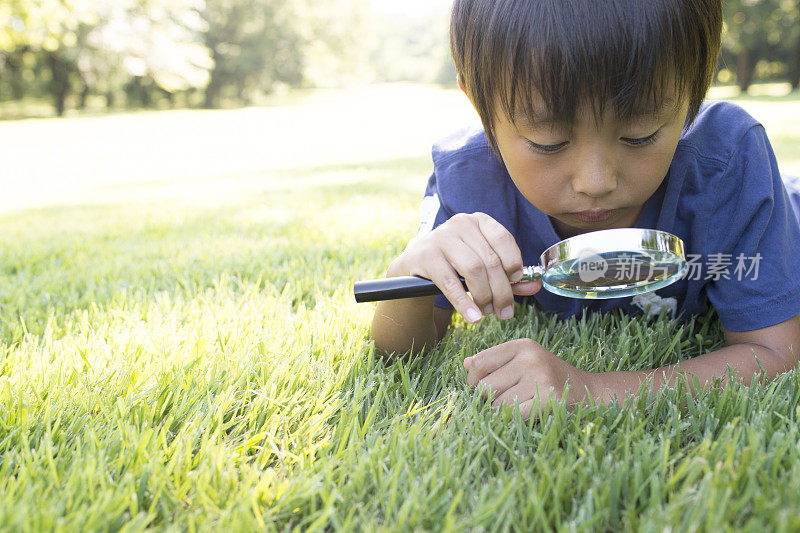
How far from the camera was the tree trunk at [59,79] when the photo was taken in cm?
3431

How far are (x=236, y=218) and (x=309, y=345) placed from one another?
259 cm

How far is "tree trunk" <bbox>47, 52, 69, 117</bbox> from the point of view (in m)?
34.3

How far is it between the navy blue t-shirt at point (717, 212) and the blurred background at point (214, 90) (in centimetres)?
30

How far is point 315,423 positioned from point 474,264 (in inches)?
20.4

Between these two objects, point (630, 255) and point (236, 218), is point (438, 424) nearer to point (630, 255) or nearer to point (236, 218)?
point (630, 255)

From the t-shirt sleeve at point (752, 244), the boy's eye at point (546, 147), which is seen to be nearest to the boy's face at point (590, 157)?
the boy's eye at point (546, 147)

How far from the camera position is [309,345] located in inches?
68.5

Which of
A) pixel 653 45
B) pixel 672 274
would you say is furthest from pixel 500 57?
pixel 672 274

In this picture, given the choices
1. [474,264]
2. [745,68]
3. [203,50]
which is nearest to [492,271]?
[474,264]

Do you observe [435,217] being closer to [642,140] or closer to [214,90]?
[642,140]

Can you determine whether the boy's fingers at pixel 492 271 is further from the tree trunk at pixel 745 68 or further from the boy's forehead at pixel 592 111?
the tree trunk at pixel 745 68

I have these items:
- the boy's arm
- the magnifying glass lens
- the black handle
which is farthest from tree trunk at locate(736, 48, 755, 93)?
the black handle

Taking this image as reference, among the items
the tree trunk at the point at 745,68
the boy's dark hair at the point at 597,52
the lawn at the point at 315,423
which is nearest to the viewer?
the lawn at the point at 315,423

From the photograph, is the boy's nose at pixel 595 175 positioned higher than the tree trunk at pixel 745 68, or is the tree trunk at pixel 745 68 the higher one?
the boy's nose at pixel 595 175
